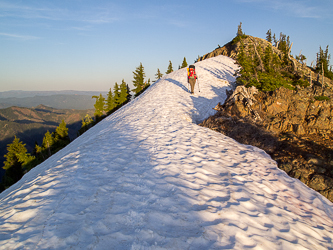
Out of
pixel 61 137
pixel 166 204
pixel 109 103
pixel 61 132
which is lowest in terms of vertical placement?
pixel 61 137

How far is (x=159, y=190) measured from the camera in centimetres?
464

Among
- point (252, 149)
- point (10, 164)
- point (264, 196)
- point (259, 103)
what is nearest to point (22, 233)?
point (264, 196)

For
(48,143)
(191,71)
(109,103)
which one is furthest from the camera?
(109,103)

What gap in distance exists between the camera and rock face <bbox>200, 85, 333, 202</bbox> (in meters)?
6.32

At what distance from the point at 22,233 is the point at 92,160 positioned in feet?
10.9

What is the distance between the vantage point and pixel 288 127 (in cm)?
905

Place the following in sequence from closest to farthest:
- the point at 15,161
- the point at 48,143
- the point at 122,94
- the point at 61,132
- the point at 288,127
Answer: the point at 288,127, the point at 15,161, the point at 48,143, the point at 122,94, the point at 61,132

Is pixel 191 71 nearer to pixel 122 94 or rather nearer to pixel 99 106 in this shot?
pixel 122 94

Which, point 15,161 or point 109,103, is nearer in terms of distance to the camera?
point 15,161

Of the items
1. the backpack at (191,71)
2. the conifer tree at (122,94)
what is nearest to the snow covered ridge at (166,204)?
the backpack at (191,71)

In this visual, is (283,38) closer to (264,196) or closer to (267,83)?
(267,83)

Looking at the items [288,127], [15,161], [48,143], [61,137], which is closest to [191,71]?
[288,127]

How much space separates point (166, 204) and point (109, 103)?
1936 inches

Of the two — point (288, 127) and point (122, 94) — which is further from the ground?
point (122, 94)
